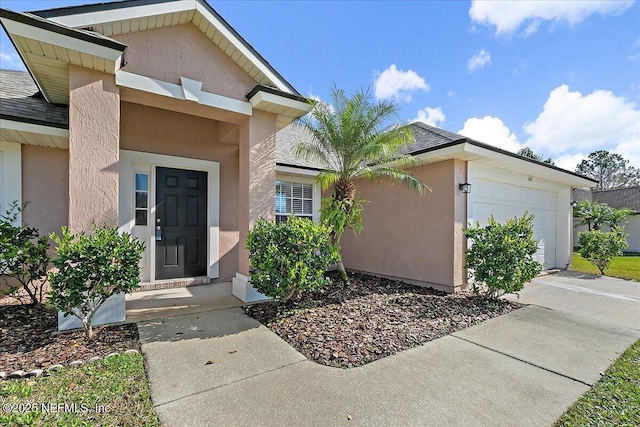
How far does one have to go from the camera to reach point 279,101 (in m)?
5.53

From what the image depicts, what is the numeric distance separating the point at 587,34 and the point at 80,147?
11640mm

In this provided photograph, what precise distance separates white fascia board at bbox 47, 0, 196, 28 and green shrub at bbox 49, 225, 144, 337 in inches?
120

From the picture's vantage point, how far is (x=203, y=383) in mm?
2787

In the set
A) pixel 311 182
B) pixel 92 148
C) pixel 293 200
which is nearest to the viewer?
pixel 92 148

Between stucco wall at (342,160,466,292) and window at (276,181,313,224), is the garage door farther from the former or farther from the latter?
window at (276,181,313,224)

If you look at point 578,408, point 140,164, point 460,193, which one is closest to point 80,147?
point 140,164

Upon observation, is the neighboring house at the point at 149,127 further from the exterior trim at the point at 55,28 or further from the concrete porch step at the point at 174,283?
the concrete porch step at the point at 174,283

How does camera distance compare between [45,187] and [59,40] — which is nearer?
[59,40]

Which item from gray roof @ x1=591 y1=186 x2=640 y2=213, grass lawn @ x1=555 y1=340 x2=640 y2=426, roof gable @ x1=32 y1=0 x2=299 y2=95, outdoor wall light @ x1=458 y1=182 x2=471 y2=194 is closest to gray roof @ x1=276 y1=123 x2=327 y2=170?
roof gable @ x1=32 y1=0 x2=299 y2=95

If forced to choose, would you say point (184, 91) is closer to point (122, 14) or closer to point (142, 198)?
point (122, 14)

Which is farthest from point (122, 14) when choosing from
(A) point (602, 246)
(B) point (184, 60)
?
(A) point (602, 246)

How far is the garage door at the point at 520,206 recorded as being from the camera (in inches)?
292

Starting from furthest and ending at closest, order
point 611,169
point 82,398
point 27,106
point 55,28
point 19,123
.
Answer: point 611,169
point 27,106
point 19,123
point 55,28
point 82,398

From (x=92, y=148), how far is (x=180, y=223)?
2.67 meters
